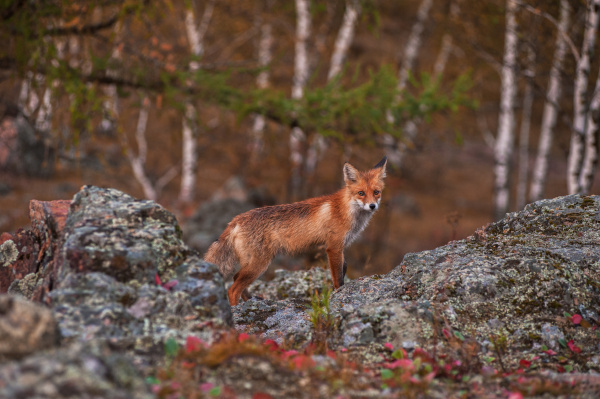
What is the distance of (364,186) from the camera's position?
818 centimetres

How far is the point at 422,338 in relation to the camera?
16.2 ft

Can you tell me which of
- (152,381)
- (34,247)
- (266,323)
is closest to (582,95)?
(266,323)

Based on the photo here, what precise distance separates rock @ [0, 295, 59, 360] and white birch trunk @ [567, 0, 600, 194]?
1185cm

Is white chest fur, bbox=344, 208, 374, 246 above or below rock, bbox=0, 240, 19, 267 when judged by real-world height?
above

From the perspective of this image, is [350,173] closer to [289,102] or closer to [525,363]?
[525,363]

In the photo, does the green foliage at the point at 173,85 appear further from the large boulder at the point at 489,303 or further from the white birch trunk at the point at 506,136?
the large boulder at the point at 489,303

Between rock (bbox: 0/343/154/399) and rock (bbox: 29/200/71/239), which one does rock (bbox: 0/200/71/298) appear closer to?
rock (bbox: 29/200/71/239)

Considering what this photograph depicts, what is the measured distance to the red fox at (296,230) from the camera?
747 cm

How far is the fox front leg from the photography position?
7.69 meters

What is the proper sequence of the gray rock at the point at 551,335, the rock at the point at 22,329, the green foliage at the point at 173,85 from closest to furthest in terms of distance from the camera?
1. the rock at the point at 22,329
2. the gray rock at the point at 551,335
3. the green foliage at the point at 173,85

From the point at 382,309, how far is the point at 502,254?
188cm

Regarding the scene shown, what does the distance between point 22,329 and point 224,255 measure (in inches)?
174

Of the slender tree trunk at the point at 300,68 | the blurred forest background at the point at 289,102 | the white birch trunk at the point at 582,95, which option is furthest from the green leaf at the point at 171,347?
the slender tree trunk at the point at 300,68

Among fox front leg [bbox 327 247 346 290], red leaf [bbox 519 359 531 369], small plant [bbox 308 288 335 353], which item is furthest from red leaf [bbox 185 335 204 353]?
fox front leg [bbox 327 247 346 290]
